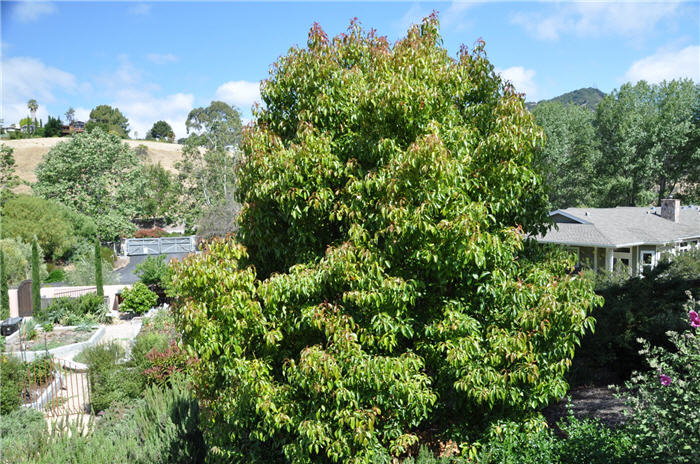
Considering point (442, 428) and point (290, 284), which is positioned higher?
point (290, 284)

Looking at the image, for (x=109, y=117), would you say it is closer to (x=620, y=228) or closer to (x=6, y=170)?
(x=6, y=170)

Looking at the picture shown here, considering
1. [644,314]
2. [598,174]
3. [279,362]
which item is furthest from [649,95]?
[279,362]

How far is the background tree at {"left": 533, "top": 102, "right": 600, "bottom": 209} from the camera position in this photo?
37.1 m

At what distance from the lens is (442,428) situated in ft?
18.4

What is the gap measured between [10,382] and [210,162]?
35.6 m

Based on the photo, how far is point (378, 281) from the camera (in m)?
4.75

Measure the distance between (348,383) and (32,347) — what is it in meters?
14.6

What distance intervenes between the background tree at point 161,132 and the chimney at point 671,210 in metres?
101

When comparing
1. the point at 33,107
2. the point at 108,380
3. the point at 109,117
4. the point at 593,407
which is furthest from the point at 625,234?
the point at 33,107

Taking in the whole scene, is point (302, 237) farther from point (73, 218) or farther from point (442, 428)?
point (73, 218)

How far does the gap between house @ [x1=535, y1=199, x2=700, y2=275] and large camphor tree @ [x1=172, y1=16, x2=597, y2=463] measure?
1819cm

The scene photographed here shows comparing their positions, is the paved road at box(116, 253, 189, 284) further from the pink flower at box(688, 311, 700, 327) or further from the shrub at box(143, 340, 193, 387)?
the pink flower at box(688, 311, 700, 327)

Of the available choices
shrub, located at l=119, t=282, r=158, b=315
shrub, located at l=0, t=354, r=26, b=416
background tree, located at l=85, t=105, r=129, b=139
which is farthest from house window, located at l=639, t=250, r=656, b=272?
background tree, located at l=85, t=105, r=129, b=139

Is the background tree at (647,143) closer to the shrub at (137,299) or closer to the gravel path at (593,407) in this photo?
the gravel path at (593,407)
